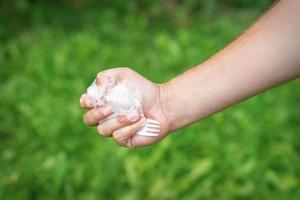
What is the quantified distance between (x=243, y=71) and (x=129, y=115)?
1.02 ft

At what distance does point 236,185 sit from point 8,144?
3.71 feet

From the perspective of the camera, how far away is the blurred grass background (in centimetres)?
255

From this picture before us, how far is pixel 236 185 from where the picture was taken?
8.41 ft

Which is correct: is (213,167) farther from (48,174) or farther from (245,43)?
(245,43)

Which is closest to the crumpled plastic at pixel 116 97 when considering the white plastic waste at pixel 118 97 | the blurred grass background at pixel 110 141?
the white plastic waste at pixel 118 97

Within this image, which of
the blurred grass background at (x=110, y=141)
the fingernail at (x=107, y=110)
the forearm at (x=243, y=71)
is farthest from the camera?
the blurred grass background at (x=110, y=141)

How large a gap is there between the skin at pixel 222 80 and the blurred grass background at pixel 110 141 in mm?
1027

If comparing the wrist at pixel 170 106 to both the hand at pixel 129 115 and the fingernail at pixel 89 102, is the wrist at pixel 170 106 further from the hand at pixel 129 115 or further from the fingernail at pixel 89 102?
the fingernail at pixel 89 102

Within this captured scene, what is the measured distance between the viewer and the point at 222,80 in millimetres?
1457

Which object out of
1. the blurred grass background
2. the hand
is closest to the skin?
the hand

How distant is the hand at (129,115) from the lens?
58.4 inches

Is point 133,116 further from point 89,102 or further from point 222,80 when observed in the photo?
point 222,80

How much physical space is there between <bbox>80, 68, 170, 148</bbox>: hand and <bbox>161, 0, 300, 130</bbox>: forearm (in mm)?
26

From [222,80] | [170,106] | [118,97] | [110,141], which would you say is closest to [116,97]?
[118,97]
